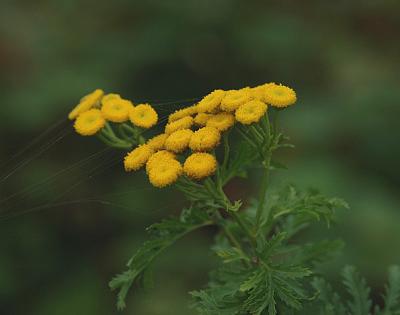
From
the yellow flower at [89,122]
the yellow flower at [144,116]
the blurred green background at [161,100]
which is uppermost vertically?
the yellow flower at [89,122]

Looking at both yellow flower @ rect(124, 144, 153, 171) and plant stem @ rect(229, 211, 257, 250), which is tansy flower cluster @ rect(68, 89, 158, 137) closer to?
yellow flower @ rect(124, 144, 153, 171)

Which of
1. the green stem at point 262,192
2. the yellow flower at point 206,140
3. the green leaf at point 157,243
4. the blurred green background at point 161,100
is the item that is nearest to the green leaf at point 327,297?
the green stem at point 262,192

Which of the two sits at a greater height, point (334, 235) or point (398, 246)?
point (334, 235)

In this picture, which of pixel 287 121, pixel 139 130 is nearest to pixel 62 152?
pixel 287 121

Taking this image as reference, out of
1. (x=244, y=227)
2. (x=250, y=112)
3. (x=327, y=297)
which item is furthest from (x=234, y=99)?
(x=327, y=297)

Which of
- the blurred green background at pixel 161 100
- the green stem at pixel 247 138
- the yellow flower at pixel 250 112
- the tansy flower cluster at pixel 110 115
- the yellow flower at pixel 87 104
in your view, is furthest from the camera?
the blurred green background at pixel 161 100

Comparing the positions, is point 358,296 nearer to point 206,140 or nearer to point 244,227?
point 244,227

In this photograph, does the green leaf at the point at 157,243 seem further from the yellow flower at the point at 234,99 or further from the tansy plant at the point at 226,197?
the yellow flower at the point at 234,99

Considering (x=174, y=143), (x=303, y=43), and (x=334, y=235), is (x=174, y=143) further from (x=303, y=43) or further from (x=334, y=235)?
(x=303, y=43)
